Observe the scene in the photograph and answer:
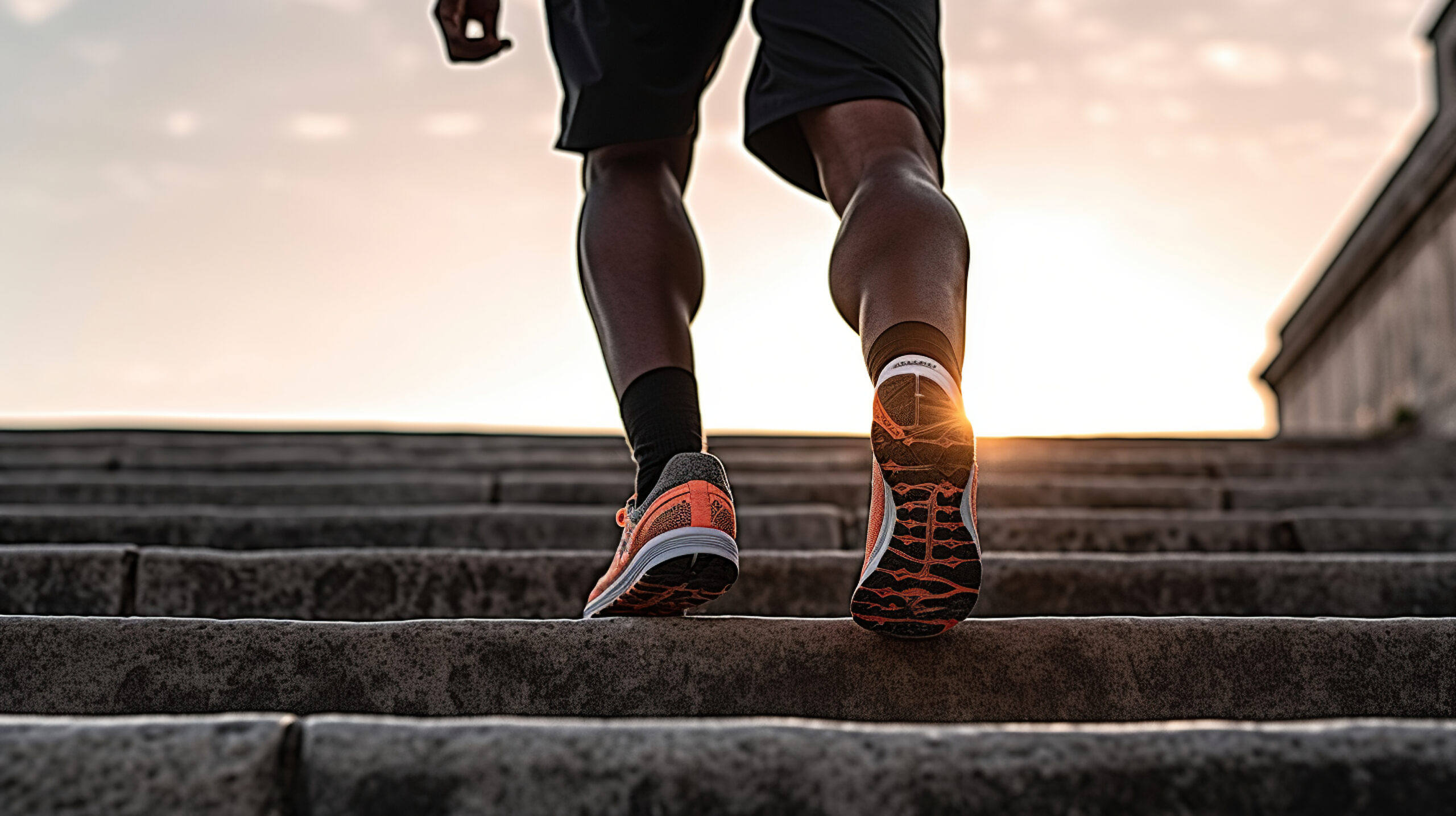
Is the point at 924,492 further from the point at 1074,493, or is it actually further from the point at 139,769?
the point at 1074,493

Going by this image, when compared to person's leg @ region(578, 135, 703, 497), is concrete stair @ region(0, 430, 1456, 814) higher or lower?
lower

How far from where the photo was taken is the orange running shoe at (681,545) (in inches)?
50.8

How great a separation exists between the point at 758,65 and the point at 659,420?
0.48 m

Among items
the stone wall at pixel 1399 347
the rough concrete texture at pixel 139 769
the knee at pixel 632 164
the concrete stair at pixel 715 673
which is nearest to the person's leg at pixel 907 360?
the concrete stair at pixel 715 673

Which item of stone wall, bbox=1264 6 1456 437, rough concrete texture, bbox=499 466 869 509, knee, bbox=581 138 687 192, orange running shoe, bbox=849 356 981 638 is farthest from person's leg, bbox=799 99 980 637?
stone wall, bbox=1264 6 1456 437

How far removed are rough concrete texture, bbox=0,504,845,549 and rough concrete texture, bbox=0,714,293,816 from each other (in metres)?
1.74

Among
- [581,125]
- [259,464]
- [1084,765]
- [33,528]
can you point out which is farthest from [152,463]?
[1084,765]

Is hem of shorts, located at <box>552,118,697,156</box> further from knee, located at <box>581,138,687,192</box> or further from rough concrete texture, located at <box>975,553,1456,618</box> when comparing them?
rough concrete texture, located at <box>975,553,1456,618</box>

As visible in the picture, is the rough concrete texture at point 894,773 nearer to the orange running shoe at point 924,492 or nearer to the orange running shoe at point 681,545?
the orange running shoe at point 924,492

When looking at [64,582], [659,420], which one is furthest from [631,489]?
[659,420]

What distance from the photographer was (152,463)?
14.4 ft

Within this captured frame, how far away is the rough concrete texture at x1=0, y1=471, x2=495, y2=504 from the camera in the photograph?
3.29 meters

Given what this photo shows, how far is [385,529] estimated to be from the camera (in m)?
2.54

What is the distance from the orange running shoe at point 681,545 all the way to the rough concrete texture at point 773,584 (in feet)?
1.51
